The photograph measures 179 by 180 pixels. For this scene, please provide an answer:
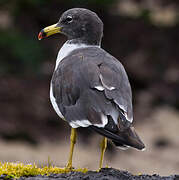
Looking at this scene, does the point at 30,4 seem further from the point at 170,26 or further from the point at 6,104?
the point at 170,26

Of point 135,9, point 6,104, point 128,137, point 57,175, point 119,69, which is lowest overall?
point 57,175

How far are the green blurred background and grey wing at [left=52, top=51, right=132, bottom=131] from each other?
714 centimetres

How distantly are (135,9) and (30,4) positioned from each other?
360 cm

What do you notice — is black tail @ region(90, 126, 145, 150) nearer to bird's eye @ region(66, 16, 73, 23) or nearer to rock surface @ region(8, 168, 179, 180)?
rock surface @ region(8, 168, 179, 180)

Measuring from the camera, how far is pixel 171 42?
17.5 meters

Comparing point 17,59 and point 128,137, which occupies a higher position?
point 17,59

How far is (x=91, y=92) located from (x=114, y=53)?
1139cm

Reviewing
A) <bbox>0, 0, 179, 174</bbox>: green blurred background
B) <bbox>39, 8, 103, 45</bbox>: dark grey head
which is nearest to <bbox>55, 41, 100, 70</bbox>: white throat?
<bbox>39, 8, 103, 45</bbox>: dark grey head

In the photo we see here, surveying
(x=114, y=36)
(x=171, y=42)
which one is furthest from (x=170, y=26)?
(x=114, y=36)

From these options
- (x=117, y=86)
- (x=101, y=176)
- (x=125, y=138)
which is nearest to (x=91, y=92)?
(x=117, y=86)

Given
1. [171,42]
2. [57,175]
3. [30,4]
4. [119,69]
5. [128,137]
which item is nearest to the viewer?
[128,137]

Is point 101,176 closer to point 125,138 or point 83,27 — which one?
point 125,138

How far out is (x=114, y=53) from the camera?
1653cm

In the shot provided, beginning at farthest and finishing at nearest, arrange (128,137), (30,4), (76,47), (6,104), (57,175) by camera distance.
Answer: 1. (30,4)
2. (6,104)
3. (76,47)
4. (57,175)
5. (128,137)
